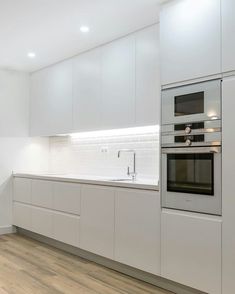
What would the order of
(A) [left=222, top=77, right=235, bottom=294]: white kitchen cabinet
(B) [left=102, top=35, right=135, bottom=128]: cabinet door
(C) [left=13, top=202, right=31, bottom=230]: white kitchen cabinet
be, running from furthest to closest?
(C) [left=13, top=202, right=31, bottom=230]: white kitchen cabinet < (B) [left=102, top=35, right=135, bottom=128]: cabinet door < (A) [left=222, top=77, right=235, bottom=294]: white kitchen cabinet

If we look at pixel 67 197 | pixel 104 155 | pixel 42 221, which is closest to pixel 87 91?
pixel 104 155

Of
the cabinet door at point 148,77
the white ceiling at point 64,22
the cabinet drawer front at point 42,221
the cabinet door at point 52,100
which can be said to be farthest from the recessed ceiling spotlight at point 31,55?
the cabinet drawer front at point 42,221

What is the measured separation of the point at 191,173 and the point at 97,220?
1.42 meters

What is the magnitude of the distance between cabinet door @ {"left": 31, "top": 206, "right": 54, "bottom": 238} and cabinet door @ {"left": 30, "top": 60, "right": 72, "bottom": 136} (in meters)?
1.14

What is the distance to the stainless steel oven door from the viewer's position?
286 centimetres

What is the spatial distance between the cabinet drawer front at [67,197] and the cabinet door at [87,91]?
2.56ft

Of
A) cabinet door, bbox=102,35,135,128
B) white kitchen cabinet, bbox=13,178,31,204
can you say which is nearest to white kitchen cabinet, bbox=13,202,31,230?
white kitchen cabinet, bbox=13,178,31,204

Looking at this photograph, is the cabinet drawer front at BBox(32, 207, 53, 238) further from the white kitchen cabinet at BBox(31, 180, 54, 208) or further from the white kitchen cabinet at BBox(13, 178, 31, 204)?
the white kitchen cabinet at BBox(13, 178, 31, 204)

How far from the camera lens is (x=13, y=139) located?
5.88 m

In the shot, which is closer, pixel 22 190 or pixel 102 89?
pixel 102 89

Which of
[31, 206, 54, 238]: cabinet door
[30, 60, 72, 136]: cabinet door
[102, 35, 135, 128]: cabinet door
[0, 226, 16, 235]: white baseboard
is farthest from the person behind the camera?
[0, 226, 16, 235]: white baseboard

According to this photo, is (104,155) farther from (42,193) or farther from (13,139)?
(13,139)

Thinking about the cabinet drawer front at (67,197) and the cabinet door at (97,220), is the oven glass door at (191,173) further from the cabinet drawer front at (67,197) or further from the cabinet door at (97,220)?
the cabinet drawer front at (67,197)

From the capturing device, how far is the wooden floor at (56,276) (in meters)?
3.36
